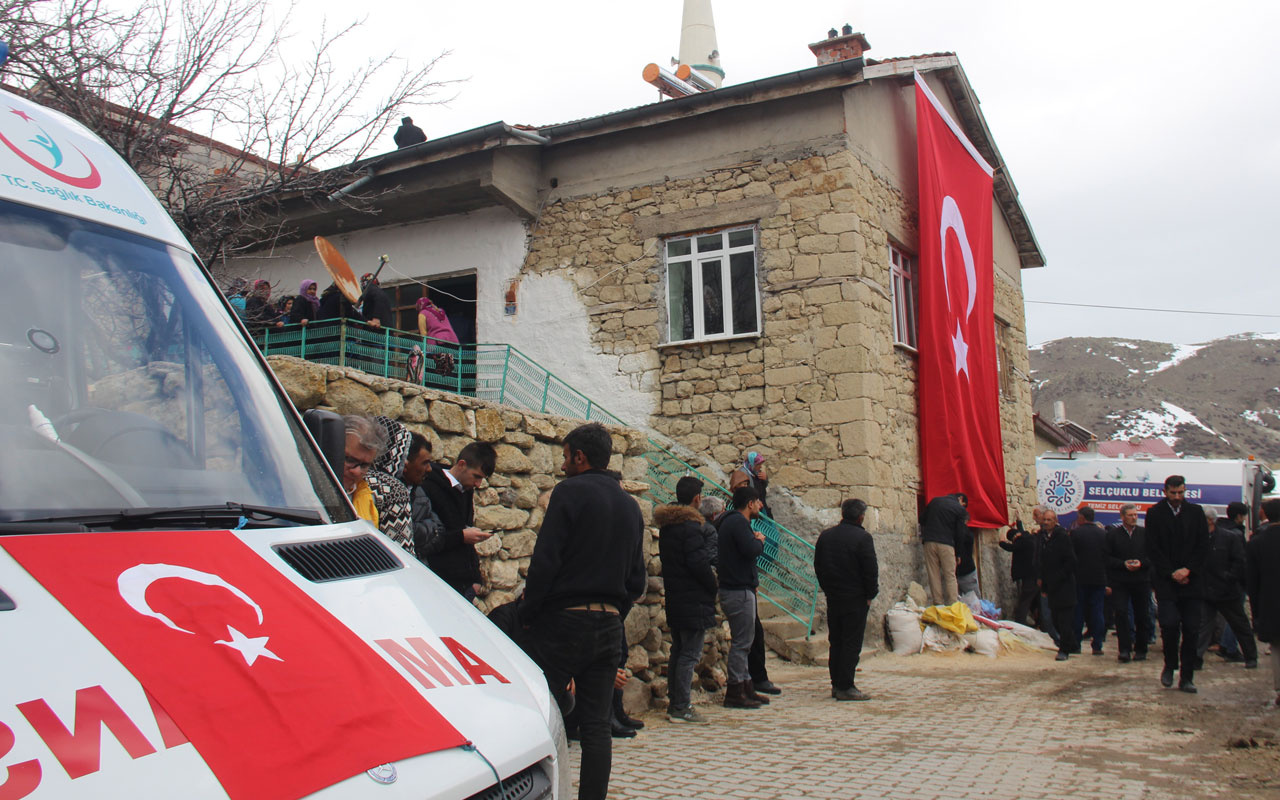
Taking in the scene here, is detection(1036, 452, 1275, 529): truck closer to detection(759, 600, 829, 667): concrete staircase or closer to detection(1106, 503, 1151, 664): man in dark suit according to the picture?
detection(1106, 503, 1151, 664): man in dark suit

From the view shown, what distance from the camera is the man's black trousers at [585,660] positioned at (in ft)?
13.6

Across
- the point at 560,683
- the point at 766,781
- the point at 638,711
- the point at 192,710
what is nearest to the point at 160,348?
the point at 192,710

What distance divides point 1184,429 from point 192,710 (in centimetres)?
7722

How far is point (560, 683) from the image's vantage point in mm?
4270

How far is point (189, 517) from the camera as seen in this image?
2455mm

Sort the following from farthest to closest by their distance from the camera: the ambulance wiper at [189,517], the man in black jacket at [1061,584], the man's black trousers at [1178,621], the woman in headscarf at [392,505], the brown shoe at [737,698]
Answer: the man in black jacket at [1061,584] < the man's black trousers at [1178,621] < the brown shoe at [737,698] < the woman in headscarf at [392,505] < the ambulance wiper at [189,517]

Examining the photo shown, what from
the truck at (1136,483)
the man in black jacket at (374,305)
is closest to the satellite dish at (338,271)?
the man in black jacket at (374,305)

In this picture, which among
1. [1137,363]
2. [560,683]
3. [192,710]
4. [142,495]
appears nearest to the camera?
[192,710]

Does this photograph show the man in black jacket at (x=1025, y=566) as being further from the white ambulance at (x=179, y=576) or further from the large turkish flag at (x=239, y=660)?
the large turkish flag at (x=239, y=660)

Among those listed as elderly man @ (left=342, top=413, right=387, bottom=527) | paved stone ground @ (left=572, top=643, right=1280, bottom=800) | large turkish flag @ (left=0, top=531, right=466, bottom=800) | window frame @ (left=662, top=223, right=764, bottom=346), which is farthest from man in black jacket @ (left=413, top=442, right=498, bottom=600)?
window frame @ (left=662, top=223, right=764, bottom=346)

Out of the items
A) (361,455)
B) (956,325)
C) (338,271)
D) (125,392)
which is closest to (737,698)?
(361,455)

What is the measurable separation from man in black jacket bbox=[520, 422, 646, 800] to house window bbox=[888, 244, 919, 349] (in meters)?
9.59

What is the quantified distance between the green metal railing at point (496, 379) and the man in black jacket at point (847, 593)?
132 cm

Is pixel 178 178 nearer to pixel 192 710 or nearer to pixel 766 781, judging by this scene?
pixel 766 781
